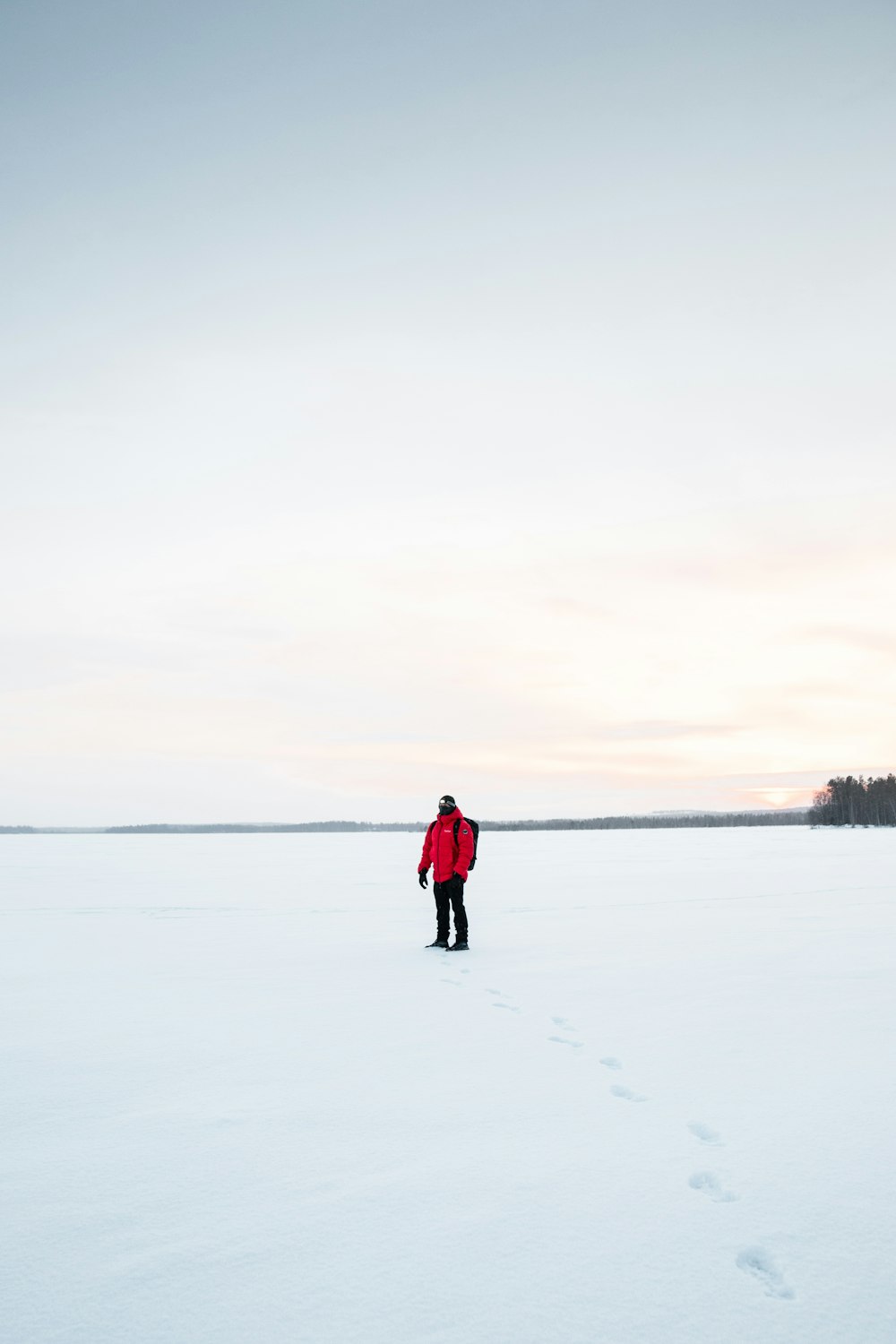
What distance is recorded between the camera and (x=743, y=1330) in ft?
8.23

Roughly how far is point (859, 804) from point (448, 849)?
109017 mm

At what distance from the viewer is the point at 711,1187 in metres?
3.45

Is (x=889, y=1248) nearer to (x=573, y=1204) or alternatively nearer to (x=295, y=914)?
(x=573, y=1204)

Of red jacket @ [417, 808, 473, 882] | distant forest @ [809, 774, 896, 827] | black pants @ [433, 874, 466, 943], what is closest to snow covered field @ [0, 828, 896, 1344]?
black pants @ [433, 874, 466, 943]

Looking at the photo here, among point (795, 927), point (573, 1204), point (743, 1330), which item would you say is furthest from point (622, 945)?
point (743, 1330)

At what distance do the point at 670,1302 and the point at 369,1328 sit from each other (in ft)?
2.96

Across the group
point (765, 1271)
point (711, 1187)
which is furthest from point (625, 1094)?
point (765, 1271)

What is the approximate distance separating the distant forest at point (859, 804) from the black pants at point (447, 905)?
343ft

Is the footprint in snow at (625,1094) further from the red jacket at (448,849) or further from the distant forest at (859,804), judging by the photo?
the distant forest at (859,804)

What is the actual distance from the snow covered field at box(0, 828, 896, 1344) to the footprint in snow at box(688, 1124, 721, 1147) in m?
0.01

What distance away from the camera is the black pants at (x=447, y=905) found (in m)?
9.67

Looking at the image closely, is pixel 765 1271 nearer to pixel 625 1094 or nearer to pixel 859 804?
pixel 625 1094

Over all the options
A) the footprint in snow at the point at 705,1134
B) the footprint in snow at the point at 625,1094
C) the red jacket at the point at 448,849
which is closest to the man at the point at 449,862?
the red jacket at the point at 448,849

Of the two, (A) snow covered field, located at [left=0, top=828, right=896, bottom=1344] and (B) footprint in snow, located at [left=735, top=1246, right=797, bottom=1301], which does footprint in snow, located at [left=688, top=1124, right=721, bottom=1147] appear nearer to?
(A) snow covered field, located at [left=0, top=828, right=896, bottom=1344]
